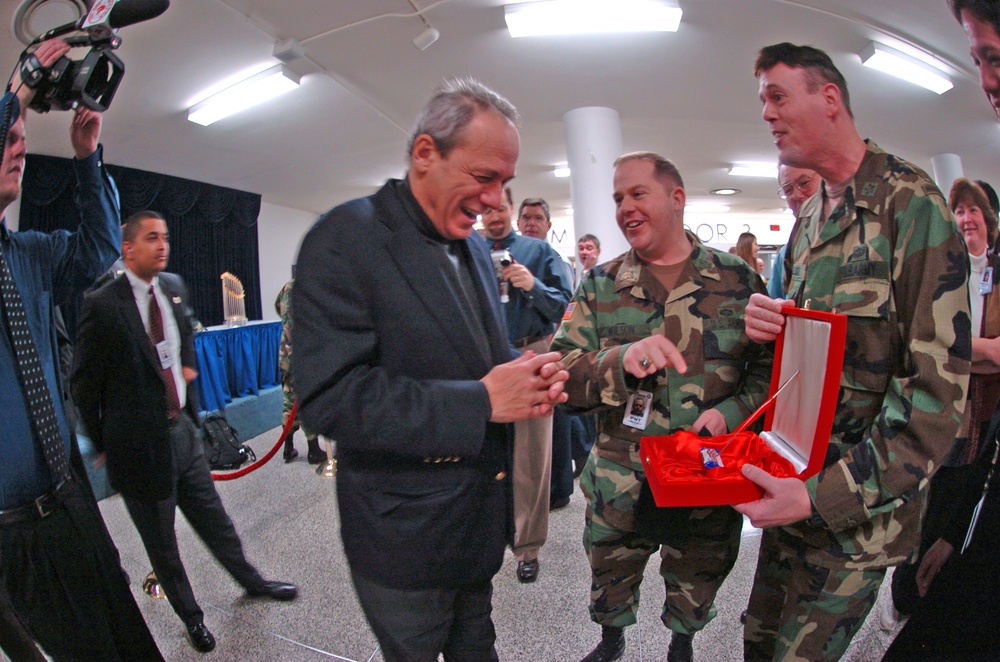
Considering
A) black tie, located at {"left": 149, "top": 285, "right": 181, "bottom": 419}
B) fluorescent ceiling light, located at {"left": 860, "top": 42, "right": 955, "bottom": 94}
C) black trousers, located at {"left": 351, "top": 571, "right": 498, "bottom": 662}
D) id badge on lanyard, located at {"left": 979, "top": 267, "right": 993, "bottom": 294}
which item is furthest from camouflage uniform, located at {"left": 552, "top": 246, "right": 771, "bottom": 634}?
fluorescent ceiling light, located at {"left": 860, "top": 42, "right": 955, "bottom": 94}

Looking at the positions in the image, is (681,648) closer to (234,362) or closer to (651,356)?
(651,356)

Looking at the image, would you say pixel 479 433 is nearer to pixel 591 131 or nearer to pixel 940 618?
pixel 940 618

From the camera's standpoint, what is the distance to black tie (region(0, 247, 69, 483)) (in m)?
1.24

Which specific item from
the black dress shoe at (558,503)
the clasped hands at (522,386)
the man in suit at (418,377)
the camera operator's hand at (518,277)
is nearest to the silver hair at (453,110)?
the man in suit at (418,377)

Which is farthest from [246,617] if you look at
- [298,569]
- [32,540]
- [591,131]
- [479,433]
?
[591,131]

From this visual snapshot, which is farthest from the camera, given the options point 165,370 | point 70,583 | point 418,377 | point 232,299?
point 232,299

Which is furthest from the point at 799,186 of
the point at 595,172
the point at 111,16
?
the point at 595,172

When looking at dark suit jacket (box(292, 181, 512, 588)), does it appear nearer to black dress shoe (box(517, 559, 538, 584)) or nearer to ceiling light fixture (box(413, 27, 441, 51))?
black dress shoe (box(517, 559, 538, 584))

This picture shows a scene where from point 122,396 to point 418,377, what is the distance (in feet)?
5.68

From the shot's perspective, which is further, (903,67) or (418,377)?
(903,67)

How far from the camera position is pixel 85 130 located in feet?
4.77

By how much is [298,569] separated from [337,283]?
2.41 meters

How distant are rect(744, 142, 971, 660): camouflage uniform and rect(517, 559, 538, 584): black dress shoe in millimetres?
1442

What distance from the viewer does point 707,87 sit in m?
5.67
